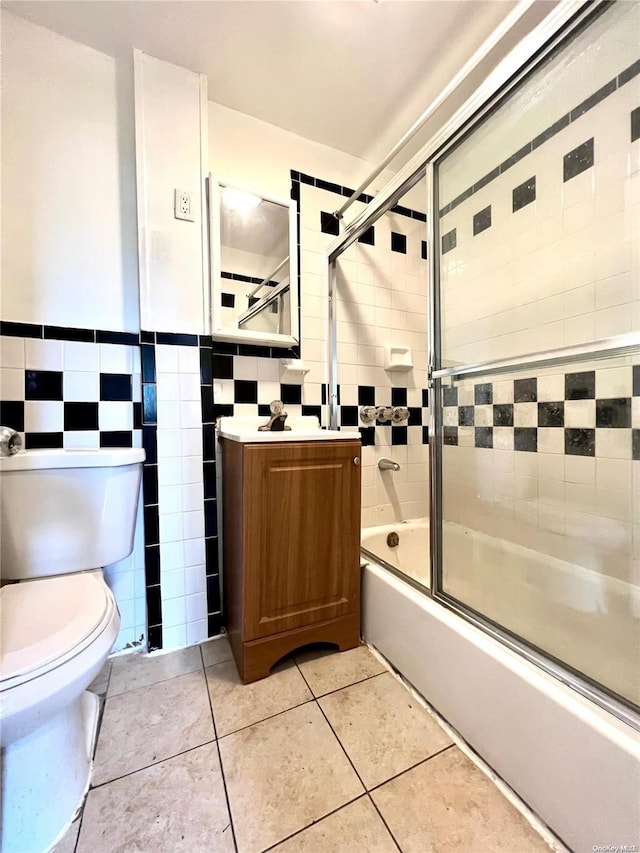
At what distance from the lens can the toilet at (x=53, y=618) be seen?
63 centimetres

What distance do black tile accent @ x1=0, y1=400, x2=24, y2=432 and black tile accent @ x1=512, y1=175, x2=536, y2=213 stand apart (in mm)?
2064

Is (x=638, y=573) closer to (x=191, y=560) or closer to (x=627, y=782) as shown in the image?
(x=627, y=782)

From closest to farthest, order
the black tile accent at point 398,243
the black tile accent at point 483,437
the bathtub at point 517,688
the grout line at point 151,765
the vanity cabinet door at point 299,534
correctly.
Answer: the bathtub at point 517,688, the grout line at point 151,765, the vanity cabinet door at point 299,534, the black tile accent at point 483,437, the black tile accent at point 398,243

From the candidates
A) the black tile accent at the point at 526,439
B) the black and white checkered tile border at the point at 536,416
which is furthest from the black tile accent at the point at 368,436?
the black tile accent at the point at 526,439

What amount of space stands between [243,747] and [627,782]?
32.1 inches

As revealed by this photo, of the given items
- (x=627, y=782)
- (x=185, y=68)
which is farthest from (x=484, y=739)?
(x=185, y=68)

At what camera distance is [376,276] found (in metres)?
1.76

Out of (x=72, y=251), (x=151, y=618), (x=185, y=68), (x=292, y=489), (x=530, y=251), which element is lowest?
(x=151, y=618)

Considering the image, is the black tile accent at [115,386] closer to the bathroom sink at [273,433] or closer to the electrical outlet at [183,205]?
the bathroom sink at [273,433]

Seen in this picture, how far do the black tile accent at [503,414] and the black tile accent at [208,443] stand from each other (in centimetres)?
114

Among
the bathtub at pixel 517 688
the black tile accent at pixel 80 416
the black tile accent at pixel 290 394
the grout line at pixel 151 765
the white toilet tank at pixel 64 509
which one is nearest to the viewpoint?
the bathtub at pixel 517 688

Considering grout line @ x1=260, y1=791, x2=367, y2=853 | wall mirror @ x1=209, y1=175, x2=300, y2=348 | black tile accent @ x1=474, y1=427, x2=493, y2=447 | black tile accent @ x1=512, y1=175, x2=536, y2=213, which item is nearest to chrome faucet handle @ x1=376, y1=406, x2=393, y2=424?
black tile accent @ x1=474, y1=427, x2=493, y2=447

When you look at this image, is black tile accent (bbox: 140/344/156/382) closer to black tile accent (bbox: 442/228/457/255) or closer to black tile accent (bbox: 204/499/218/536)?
black tile accent (bbox: 204/499/218/536)

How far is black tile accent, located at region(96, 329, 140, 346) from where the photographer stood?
1217 mm
